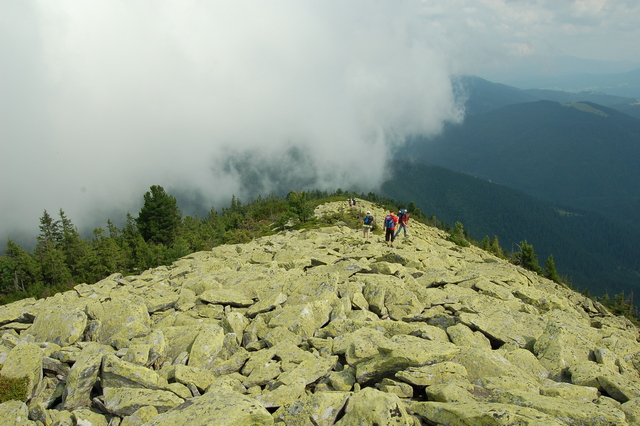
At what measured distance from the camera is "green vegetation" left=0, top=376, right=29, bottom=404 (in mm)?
9023

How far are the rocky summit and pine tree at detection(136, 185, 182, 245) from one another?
4886cm

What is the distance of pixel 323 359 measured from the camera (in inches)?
403

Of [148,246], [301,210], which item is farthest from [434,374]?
[148,246]

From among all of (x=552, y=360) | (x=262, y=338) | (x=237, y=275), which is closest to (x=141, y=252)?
(x=237, y=275)

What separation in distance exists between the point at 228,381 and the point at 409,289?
31.1 feet

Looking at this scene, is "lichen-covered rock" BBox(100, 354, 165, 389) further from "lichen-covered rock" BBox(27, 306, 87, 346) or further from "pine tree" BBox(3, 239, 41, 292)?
"pine tree" BBox(3, 239, 41, 292)

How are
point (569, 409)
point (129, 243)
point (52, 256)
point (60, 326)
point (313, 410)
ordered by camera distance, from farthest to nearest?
point (52, 256) < point (129, 243) < point (60, 326) < point (313, 410) < point (569, 409)

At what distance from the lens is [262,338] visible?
12.6 metres

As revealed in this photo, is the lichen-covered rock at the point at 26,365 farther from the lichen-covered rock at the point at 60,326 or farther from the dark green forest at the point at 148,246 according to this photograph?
the dark green forest at the point at 148,246

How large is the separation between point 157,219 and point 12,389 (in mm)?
59909

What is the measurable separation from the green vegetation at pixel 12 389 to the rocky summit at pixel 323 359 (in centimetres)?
26

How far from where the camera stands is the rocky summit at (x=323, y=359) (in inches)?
299

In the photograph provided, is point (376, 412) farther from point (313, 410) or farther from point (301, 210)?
point (301, 210)

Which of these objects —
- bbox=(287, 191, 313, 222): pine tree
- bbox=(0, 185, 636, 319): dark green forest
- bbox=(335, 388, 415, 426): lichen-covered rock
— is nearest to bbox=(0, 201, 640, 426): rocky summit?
bbox=(335, 388, 415, 426): lichen-covered rock
